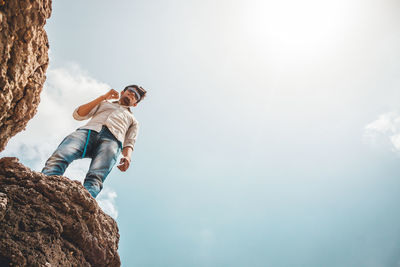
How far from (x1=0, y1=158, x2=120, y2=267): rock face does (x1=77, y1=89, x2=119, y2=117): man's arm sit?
2061 millimetres

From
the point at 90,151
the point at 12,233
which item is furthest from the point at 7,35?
the point at 90,151

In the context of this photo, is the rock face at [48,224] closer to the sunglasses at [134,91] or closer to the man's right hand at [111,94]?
the man's right hand at [111,94]

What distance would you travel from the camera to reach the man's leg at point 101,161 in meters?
3.21

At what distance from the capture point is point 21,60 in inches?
75.4

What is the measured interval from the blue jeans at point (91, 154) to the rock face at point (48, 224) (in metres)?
0.61

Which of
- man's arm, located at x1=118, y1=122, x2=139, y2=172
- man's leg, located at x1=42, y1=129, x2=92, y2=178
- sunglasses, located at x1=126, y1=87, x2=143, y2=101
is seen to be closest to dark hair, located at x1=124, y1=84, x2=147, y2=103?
sunglasses, located at x1=126, y1=87, x2=143, y2=101

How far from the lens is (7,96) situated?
1.90 meters

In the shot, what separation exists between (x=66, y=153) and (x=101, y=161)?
49 centimetres

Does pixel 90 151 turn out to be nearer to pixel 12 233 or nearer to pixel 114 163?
pixel 114 163

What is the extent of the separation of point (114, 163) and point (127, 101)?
172 cm

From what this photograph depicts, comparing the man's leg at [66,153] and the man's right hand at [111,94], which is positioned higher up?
the man's right hand at [111,94]

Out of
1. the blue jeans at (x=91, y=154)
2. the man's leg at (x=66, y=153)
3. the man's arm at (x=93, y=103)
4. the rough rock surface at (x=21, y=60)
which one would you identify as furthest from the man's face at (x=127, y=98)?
the rough rock surface at (x=21, y=60)

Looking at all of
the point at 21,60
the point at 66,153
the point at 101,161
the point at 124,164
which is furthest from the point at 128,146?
the point at 21,60

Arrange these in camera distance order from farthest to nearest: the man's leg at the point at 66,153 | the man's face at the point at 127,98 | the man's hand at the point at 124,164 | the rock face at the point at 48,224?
the man's face at the point at 127,98
the man's hand at the point at 124,164
the man's leg at the point at 66,153
the rock face at the point at 48,224
